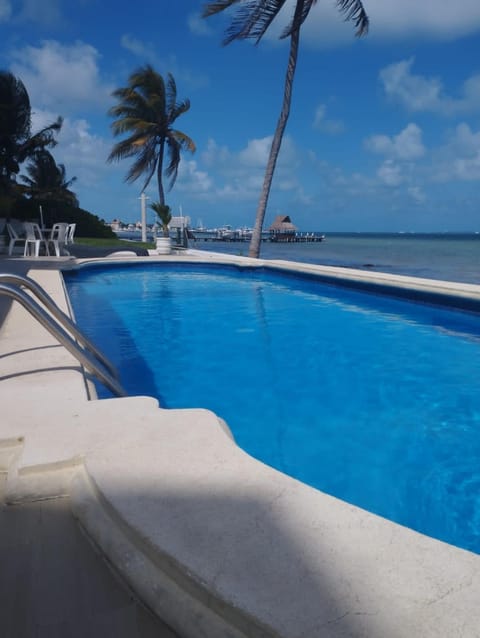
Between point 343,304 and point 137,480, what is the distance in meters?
6.57

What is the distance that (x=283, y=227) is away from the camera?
185ft

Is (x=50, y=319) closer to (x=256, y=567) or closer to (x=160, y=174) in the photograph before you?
(x=256, y=567)

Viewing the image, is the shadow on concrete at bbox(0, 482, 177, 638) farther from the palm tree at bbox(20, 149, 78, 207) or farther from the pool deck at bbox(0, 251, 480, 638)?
the palm tree at bbox(20, 149, 78, 207)

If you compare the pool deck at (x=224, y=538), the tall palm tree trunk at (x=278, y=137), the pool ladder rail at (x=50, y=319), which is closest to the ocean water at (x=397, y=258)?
the tall palm tree trunk at (x=278, y=137)

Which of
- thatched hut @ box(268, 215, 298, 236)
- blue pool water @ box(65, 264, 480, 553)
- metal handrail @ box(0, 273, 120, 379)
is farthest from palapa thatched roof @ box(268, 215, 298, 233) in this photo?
metal handrail @ box(0, 273, 120, 379)

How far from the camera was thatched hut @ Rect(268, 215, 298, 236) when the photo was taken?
185 feet

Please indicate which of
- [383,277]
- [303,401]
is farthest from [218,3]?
[303,401]

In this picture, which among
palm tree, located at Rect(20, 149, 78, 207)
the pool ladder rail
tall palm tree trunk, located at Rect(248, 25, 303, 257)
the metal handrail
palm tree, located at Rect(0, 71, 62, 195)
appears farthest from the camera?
palm tree, located at Rect(20, 149, 78, 207)

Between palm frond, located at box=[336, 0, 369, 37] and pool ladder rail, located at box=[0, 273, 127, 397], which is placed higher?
palm frond, located at box=[336, 0, 369, 37]

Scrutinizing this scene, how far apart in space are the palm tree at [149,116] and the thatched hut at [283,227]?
3758cm

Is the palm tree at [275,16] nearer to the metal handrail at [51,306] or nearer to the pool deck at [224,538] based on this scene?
the metal handrail at [51,306]

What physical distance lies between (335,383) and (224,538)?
9.47 ft

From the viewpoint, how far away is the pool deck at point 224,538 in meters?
0.84

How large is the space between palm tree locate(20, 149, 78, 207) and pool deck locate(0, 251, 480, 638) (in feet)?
78.7
